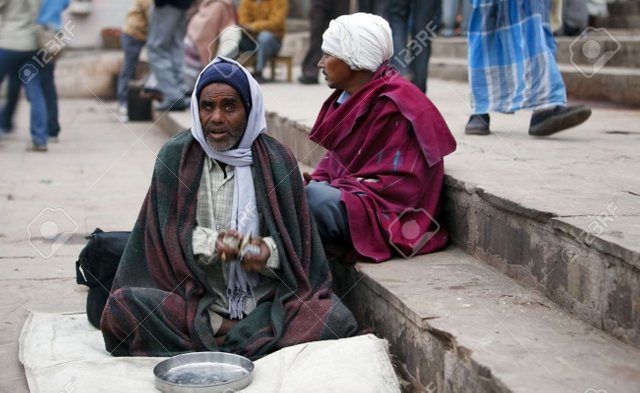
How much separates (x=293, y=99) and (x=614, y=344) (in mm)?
5625

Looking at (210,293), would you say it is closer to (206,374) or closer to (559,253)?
(206,374)

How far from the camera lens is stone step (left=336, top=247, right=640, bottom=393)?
2584 millimetres

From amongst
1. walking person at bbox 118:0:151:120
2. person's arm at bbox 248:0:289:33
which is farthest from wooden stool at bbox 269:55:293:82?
walking person at bbox 118:0:151:120

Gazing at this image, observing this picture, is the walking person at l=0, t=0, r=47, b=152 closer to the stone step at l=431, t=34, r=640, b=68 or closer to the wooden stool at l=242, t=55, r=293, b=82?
the wooden stool at l=242, t=55, r=293, b=82

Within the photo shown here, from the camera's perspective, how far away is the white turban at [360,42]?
4266mm

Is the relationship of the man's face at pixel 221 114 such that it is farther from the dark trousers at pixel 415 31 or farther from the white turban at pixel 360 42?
the dark trousers at pixel 415 31

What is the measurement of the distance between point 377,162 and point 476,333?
1274mm

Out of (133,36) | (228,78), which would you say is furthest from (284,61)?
(228,78)

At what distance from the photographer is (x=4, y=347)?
3723mm

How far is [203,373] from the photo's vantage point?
3260 mm

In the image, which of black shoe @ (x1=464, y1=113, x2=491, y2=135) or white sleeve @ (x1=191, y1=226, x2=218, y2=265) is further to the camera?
black shoe @ (x1=464, y1=113, x2=491, y2=135)

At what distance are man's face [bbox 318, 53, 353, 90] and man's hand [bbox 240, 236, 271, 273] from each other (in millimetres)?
1120

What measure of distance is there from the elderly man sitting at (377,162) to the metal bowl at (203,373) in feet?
2.62

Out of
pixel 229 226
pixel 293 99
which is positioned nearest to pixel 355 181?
pixel 229 226
